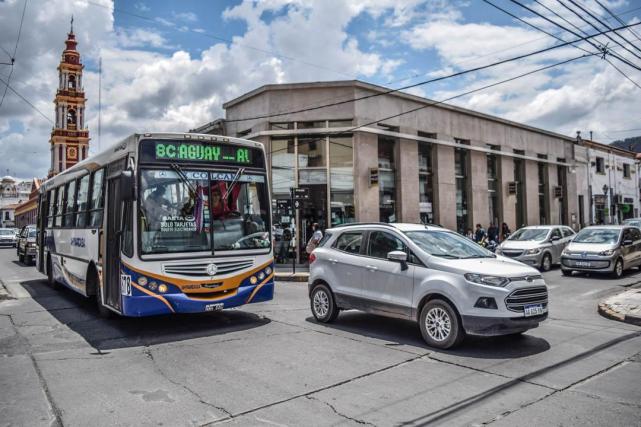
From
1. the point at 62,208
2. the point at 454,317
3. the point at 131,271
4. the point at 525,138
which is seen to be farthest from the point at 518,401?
the point at 525,138

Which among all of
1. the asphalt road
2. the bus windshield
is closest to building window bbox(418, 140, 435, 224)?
the asphalt road

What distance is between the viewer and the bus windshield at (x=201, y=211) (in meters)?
7.86

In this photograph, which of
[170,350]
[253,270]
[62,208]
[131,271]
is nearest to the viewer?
[170,350]

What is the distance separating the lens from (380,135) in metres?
22.8

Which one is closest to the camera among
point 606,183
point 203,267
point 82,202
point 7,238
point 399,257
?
point 399,257

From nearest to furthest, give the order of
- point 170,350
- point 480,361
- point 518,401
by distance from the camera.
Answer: point 518,401, point 480,361, point 170,350

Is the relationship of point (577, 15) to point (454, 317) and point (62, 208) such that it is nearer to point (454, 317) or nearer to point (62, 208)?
point (454, 317)

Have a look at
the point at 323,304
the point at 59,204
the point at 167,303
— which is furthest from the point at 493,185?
the point at 167,303

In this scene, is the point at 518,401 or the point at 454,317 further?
the point at 454,317

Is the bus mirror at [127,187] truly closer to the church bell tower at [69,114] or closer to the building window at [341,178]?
the building window at [341,178]

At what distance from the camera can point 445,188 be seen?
25.4m

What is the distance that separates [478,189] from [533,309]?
21.5 meters

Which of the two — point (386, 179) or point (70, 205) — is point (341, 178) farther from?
point (70, 205)

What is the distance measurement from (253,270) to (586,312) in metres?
6.90
